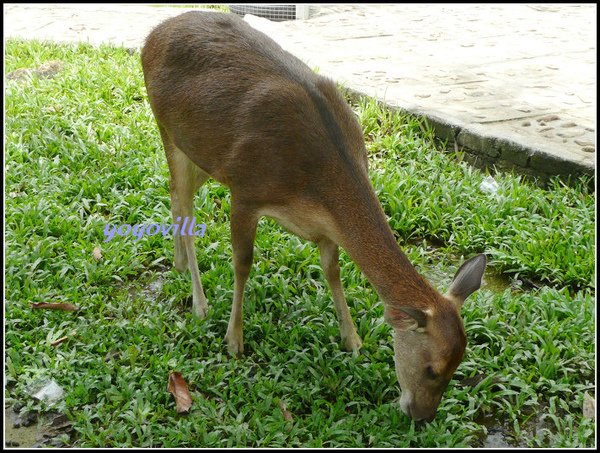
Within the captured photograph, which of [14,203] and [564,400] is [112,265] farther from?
[564,400]

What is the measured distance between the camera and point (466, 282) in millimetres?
3982

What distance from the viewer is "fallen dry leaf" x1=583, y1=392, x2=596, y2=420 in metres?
4.27

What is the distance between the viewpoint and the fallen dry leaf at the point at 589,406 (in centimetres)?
427

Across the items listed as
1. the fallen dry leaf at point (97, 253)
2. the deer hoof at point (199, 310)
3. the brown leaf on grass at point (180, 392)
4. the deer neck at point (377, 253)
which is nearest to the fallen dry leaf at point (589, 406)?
the deer neck at point (377, 253)

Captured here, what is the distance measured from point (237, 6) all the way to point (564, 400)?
8333 millimetres

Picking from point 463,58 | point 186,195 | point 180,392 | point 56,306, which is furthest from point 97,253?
point 463,58

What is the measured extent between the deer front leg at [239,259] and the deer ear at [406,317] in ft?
3.33

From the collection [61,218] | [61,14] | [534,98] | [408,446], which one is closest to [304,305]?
[408,446]

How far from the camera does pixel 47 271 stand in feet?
17.5

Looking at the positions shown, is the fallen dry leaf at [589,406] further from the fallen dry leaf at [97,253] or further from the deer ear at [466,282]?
the fallen dry leaf at [97,253]

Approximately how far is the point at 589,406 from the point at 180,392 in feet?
7.39

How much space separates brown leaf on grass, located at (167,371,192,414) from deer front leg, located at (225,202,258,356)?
0.41m

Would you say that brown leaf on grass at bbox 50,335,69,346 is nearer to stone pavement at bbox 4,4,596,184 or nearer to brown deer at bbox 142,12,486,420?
brown deer at bbox 142,12,486,420

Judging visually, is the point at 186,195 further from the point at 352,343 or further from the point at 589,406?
the point at 589,406
